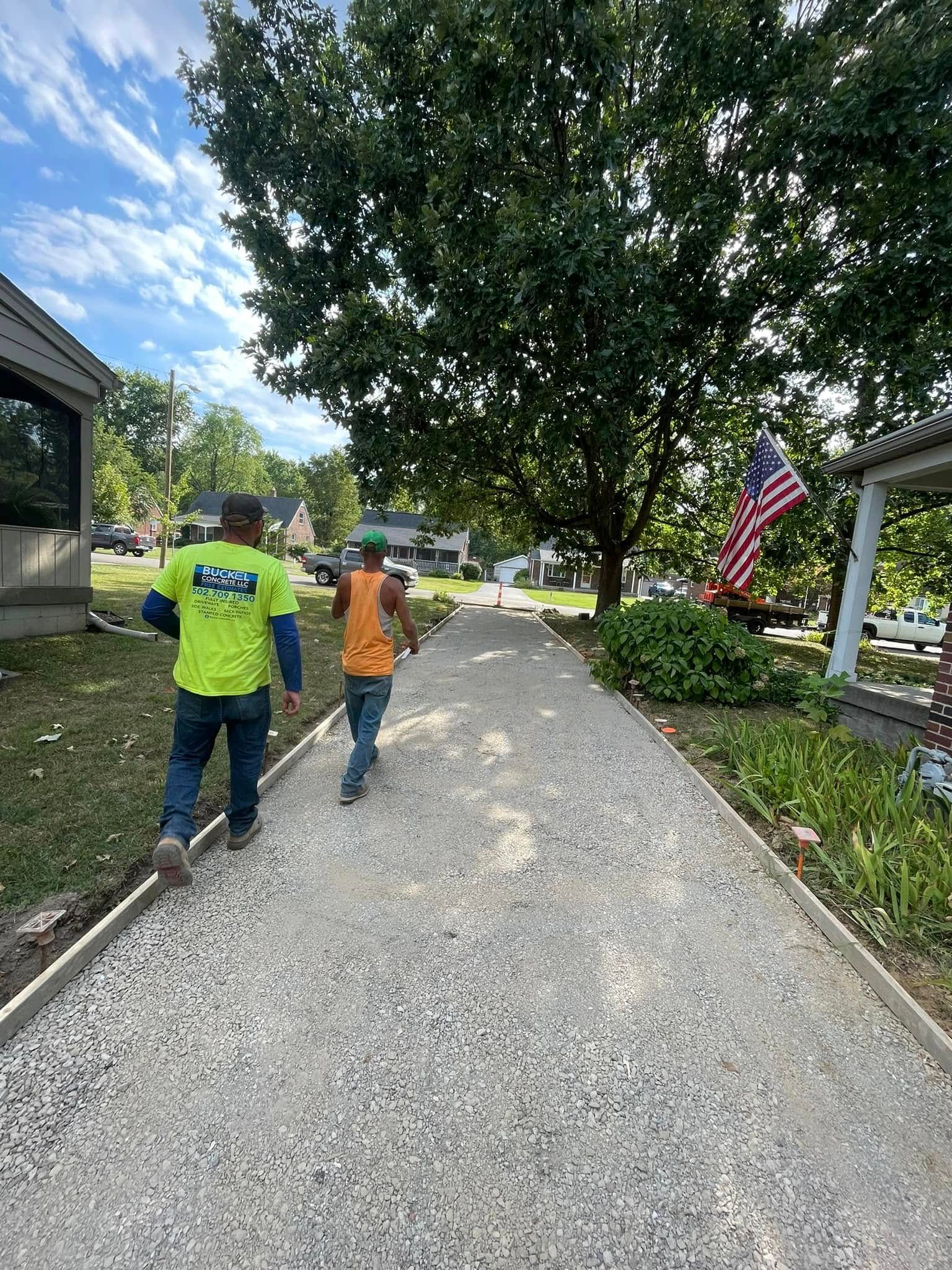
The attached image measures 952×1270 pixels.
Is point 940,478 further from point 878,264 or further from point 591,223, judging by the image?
point 591,223

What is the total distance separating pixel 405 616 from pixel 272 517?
44.2 metres

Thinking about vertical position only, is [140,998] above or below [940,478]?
below

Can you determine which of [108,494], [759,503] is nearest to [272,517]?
[108,494]

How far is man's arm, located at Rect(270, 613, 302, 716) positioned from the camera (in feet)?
9.76

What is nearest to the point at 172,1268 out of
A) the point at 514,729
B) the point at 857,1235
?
the point at 857,1235

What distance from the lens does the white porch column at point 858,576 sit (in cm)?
632

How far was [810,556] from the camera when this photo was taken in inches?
550

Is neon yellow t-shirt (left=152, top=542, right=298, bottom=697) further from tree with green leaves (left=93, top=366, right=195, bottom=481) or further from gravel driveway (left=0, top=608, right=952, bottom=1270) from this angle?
tree with green leaves (left=93, top=366, right=195, bottom=481)

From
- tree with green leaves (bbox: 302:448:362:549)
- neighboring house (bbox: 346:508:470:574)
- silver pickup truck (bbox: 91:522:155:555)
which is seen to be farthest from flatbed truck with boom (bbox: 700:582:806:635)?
tree with green leaves (bbox: 302:448:362:549)

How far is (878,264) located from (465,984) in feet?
38.4

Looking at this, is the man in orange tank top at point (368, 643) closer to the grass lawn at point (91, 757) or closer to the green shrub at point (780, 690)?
the grass lawn at point (91, 757)

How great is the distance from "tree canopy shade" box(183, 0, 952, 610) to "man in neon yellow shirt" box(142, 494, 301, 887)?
6.95 meters

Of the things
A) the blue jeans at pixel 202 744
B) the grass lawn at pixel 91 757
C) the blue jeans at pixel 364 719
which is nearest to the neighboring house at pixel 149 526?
the grass lawn at pixel 91 757

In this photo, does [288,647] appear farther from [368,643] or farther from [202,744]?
[368,643]
